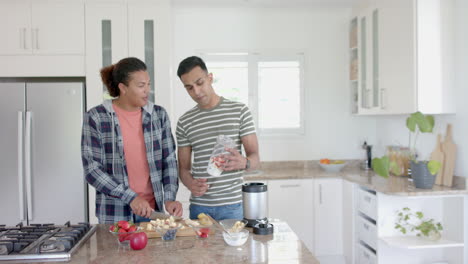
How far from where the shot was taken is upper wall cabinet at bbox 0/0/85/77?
354 centimetres

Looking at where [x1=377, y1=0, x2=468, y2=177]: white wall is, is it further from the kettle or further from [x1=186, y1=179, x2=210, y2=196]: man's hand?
[x1=186, y1=179, x2=210, y2=196]: man's hand

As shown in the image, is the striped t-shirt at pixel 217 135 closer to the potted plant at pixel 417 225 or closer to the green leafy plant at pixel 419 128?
the green leafy plant at pixel 419 128

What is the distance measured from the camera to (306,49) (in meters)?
4.20

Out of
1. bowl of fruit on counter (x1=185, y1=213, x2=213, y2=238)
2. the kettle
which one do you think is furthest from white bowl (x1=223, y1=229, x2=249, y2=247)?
the kettle

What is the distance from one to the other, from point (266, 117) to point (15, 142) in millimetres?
2245

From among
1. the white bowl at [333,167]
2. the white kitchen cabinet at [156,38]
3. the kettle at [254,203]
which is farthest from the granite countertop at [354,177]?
the kettle at [254,203]

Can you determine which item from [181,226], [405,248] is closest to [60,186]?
[181,226]

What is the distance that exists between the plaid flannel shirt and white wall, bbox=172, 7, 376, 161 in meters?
2.00

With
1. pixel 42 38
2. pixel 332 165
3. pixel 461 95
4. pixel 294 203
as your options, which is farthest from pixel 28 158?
pixel 461 95

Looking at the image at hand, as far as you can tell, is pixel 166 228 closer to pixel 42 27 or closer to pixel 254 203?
pixel 254 203

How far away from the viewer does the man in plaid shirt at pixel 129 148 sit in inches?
78.0

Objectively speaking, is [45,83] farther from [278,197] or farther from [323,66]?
[323,66]

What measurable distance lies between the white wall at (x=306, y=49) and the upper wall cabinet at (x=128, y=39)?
42 centimetres

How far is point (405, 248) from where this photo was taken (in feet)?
9.21
